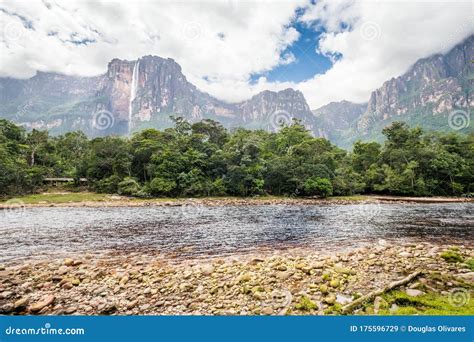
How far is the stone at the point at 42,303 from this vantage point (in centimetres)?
623

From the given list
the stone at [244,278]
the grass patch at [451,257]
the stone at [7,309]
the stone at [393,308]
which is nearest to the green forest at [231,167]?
the grass patch at [451,257]

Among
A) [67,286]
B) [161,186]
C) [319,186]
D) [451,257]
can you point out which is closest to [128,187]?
[161,186]

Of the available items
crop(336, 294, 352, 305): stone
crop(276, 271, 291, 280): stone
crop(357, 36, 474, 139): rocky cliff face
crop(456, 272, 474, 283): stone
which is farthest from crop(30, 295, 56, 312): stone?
crop(357, 36, 474, 139): rocky cliff face

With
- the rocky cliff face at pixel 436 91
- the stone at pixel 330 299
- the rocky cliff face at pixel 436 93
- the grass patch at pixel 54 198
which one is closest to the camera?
the stone at pixel 330 299

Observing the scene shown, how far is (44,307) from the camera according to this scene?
632 centimetres

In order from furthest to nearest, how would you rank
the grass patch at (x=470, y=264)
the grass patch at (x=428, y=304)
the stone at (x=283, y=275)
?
the grass patch at (x=470, y=264) → the stone at (x=283, y=275) → the grass patch at (x=428, y=304)

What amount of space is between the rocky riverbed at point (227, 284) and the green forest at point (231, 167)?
114 feet

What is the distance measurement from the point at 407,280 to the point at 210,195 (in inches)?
1568

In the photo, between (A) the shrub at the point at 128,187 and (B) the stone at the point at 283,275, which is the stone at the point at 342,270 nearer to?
(B) the stone at the point at 283,275

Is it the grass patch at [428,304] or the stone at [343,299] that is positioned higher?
the grass patch at [428,304]

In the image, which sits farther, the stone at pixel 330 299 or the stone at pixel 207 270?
the stone at pixel 207 270

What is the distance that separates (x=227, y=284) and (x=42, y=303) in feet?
15.0

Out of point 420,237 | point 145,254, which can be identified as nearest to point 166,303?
point 145,254

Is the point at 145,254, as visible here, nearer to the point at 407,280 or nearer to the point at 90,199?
the point at 407,280
